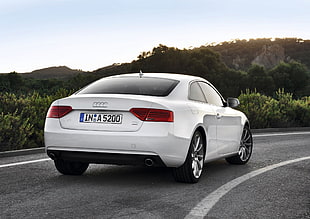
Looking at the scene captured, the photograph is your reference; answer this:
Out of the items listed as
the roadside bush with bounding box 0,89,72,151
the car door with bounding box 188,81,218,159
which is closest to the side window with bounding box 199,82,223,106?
the car door with bounding box 188,81,218,159

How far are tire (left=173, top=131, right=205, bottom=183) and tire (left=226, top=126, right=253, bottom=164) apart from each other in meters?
2.19

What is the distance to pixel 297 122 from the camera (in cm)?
2341

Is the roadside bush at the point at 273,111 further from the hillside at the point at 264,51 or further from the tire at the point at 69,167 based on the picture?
the hillside at the point at 264,51

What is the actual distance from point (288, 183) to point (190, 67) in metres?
71.8

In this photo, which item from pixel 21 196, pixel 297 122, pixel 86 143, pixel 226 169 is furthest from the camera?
pixel 297 122

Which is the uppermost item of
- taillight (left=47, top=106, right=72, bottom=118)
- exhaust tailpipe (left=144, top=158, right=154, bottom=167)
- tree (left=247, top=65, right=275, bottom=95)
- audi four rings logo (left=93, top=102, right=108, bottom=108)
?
audi four rings logo (left=93, top=102, right=108, bottom=108)

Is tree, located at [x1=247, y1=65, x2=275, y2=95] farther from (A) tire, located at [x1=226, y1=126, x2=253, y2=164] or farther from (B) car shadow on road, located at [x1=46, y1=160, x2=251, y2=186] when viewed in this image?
(B) car shadow on road, located at [x1=46, y1=160, x2=251, y2=186]

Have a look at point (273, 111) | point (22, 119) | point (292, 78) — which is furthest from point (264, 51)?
point (22, 119)

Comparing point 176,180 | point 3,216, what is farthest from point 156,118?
point 3,216

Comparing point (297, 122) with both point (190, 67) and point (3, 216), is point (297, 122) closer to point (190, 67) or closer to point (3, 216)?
point (3, 216)

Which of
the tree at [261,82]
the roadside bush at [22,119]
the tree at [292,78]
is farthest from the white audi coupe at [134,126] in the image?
the tree at [292,78]

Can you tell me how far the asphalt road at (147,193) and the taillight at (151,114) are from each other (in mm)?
931

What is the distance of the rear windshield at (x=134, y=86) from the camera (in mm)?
7340

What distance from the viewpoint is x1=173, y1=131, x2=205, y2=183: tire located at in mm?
7184
